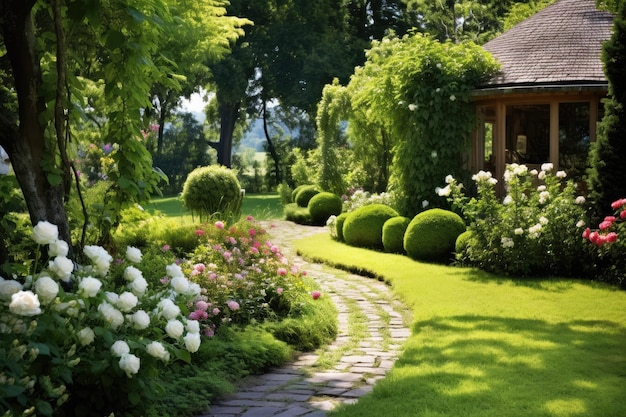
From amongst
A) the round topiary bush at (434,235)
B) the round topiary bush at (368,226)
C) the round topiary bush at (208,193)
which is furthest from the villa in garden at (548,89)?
the round topiary bush at (208,193)

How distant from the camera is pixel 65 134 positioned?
5379mm

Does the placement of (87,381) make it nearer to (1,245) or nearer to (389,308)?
(1,245)

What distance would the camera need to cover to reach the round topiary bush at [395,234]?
13.8m

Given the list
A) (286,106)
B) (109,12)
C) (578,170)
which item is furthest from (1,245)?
(286,106)

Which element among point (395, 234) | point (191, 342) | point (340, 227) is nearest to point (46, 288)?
point (191, 342)

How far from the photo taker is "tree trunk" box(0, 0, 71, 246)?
4.82 m

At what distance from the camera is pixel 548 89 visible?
13.9 m

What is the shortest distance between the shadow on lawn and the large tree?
283 cm

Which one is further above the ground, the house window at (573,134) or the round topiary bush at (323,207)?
the house window at (573,134)

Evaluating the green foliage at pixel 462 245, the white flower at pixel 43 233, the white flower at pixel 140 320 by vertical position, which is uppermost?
the white flower at pixel 43 233

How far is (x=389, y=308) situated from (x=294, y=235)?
881 cm

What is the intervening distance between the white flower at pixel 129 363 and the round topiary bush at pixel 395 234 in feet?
33.5

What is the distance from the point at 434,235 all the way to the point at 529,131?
279 inches

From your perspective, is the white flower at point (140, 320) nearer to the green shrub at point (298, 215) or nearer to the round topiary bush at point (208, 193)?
the round topiary bush at point (208, 193)
